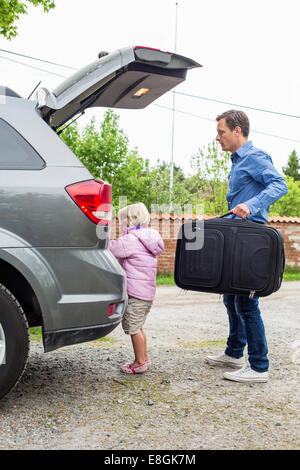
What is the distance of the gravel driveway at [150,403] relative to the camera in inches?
107

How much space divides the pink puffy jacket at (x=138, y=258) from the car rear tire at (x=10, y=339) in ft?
3.52

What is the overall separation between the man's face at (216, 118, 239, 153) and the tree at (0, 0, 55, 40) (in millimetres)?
6014

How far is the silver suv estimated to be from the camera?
2.89 metres

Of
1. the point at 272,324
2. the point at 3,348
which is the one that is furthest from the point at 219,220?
the point at 272,324

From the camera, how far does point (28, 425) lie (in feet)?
9.45

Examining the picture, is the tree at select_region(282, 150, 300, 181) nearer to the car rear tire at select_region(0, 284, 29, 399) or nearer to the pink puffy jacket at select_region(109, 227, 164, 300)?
the pink puffy jacket at select_region(109, 227, 164, 300)

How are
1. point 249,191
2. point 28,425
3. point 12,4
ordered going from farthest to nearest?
point 12,4
point 249,191
point 28,425

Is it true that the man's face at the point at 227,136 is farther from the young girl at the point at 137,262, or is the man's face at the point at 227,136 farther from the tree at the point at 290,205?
the tree at the point at 290,205

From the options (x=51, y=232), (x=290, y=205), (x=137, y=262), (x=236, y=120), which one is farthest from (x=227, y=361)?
(x=290, y=205)

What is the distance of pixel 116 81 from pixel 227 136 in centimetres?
99

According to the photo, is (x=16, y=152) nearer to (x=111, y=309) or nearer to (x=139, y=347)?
(x=111, y=309)

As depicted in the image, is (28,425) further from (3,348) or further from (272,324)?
(272,324)

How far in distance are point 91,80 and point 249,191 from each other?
1458 mm

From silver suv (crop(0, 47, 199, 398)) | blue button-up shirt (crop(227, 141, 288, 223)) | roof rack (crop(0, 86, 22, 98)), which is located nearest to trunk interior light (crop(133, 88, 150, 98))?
silver suv (crop(0, 47, 199, 398))
